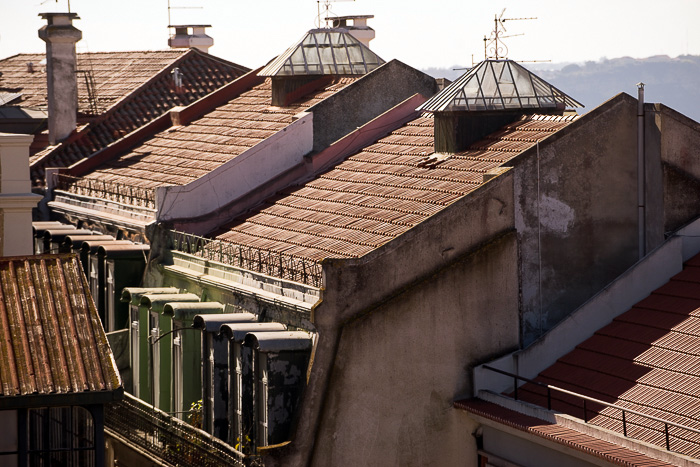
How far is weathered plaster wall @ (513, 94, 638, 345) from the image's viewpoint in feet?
77.4

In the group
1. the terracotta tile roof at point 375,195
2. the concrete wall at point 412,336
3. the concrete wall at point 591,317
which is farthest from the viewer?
the terracotta tile roof at point 375,195

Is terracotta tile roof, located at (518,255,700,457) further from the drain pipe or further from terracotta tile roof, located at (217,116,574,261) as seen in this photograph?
terracotta tile roof, located at (217,116,574,261)

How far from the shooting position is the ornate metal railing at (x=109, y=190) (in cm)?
3027

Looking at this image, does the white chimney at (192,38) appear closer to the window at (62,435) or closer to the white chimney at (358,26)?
the white chimney at (358,26)

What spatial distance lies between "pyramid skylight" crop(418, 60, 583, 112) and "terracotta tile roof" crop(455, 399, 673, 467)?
21.9 feet

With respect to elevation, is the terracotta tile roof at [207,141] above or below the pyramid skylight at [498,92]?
below

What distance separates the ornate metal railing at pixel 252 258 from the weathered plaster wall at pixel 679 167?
6803 mm

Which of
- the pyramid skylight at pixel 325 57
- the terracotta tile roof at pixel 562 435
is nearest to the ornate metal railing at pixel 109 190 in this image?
the pyramid skylight at pixel 325 57

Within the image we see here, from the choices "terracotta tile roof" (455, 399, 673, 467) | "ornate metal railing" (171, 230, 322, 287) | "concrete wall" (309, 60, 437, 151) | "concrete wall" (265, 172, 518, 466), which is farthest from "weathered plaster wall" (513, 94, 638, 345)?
"concrete wall" (309, 60, 437, 151)

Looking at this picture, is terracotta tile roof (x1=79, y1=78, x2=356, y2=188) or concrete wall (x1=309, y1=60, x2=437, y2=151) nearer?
concrete wall (x1=309, y1=60, x2=437, y2=151)

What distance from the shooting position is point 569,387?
22.3 m

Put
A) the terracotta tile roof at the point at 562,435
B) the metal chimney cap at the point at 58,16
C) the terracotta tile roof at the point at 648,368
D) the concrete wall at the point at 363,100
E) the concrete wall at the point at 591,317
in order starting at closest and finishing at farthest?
the terracotta tile roof at the point at 562,435, the terracotta tile roof at the point at 648,368, the concrete wall at the point at 591,317, the concrete wall at the point at 363,100, the metal chimney cap at the point at 58,16

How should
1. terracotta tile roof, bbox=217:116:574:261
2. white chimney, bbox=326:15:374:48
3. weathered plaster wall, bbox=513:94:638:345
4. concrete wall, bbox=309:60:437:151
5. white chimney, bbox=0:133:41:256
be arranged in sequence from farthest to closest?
white chimney, bbox=326:15:374:48 < concrete wall, bbox=309:60:437:151 < white chimney, bbox=0:133:41:256 < terracotta tile roof, bbox=217:116:574:261 < weathered plaster wall, bbox=513:94:638:345

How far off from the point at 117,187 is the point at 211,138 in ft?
9.06
